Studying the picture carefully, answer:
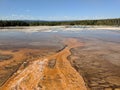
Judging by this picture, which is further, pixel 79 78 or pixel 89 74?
pixel 89 74

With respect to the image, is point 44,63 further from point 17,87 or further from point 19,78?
point 17,87

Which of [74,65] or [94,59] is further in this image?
[94,59]

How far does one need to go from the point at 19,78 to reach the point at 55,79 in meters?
1.79

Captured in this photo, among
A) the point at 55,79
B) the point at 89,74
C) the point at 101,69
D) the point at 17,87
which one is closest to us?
the point at 17,87

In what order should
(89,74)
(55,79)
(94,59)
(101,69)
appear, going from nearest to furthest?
(55,79) → (89,74) → (101,69) → (94,59)

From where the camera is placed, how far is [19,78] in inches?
450

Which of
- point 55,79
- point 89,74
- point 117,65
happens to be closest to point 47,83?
point 55,79

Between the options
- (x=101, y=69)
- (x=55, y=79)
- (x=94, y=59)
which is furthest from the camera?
(x=94, y=59)

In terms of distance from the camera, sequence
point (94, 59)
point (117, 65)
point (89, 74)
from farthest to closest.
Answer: point (94, 59)
point (117, 65)
point (89, 74)

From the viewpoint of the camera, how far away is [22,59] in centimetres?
1638

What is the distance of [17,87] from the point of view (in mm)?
9953

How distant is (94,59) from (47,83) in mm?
6484

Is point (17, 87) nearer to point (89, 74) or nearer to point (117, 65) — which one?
point (89, 74)

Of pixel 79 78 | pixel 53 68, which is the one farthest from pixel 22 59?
pixel 79 78
